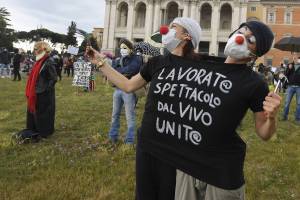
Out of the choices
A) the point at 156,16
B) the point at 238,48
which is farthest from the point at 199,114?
the point at 156,16

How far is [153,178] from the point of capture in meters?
3.07

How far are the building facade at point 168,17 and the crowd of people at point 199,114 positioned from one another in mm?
69857

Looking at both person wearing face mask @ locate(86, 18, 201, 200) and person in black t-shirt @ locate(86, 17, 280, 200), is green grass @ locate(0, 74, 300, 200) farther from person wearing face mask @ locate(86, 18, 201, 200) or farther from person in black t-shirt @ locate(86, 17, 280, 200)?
person in black t-shirt @ locate(86, 17, 280, 200)

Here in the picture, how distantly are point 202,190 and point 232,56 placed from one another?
0.89 meters

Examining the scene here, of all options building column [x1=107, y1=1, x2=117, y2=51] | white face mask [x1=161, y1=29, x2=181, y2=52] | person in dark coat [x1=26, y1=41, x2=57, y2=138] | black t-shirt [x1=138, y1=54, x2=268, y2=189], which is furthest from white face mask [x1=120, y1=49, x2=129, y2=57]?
building column [x1=107, y1=1, x2=117, y2=51]

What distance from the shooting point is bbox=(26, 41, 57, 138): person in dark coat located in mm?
8125

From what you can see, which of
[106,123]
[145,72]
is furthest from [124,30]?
[145,72]

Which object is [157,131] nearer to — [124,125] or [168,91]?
[168,91]

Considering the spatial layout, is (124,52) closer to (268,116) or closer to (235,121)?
(235,121)

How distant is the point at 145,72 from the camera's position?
319 centimetres

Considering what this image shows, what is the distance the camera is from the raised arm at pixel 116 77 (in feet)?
10.8

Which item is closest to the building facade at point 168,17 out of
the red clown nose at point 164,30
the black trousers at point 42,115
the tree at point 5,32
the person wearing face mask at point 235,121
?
the tree at point 5,32

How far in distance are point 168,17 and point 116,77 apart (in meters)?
77.5

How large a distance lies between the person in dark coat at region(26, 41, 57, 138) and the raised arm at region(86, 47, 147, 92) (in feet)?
16.0
